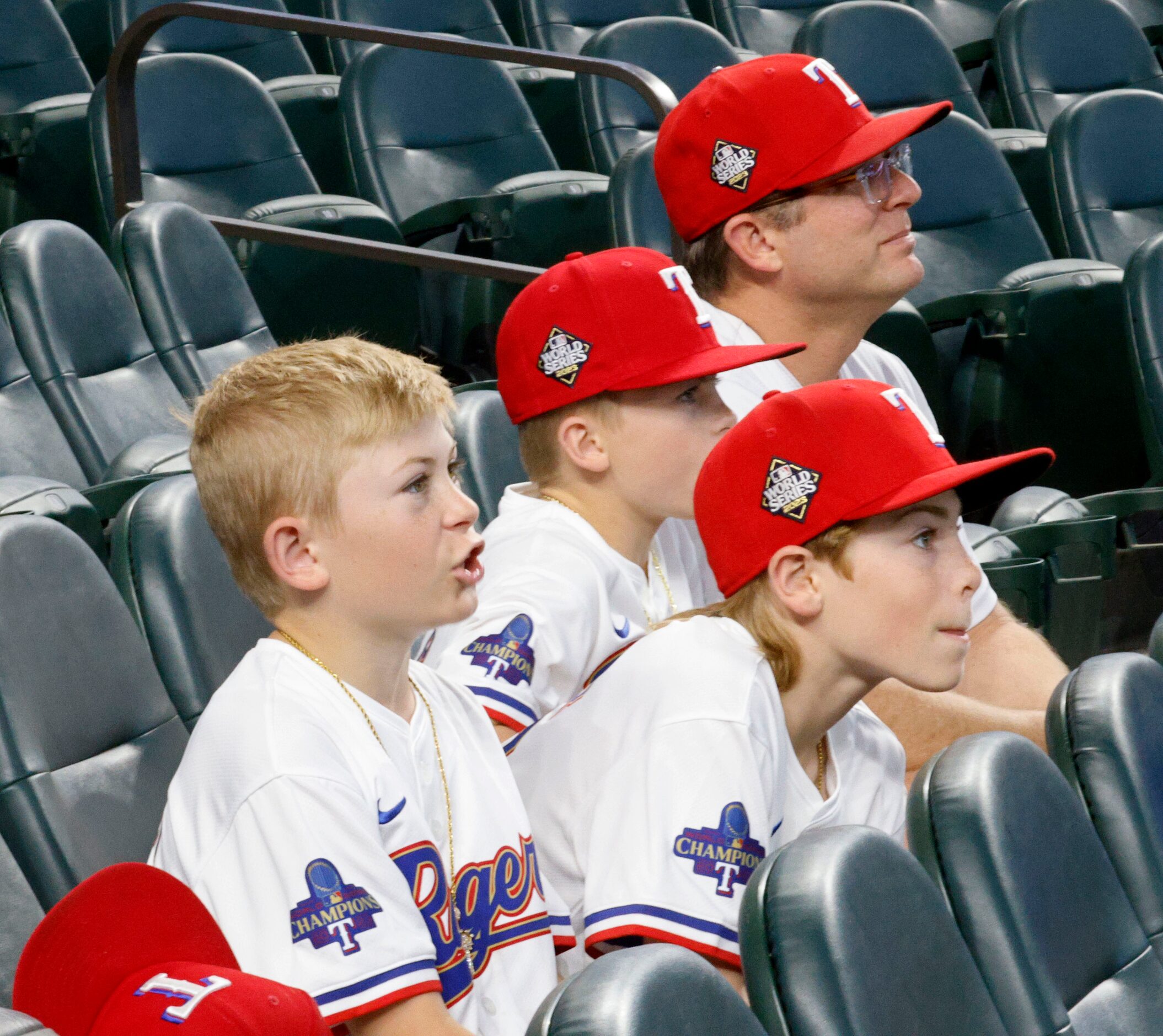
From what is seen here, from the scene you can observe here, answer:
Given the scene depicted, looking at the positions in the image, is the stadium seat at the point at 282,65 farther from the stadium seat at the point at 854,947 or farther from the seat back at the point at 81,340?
the stadium seat at the point at 854,947

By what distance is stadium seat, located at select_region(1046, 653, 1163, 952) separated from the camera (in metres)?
0.88

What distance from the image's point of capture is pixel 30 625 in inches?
42.6

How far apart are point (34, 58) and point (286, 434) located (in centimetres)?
225

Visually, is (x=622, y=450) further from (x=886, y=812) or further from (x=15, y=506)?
(x=15, y=506)

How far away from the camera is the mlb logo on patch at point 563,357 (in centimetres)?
126

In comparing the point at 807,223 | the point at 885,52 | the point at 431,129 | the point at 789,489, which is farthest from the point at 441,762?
the point at 885,52

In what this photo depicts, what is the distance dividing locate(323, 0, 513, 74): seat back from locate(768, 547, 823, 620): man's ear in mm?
2284

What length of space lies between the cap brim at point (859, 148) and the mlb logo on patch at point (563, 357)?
1.00 feet

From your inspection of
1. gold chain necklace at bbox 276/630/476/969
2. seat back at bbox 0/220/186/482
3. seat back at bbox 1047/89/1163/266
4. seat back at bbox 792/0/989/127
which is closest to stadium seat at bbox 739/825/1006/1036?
gold chain necklace at bbox 276/630/476/969

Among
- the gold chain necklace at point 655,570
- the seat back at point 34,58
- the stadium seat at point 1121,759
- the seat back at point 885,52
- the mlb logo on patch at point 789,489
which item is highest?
the seat back at point 34,58

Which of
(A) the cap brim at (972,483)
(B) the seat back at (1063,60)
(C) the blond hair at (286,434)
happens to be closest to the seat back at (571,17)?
(B) the seat back at (1063,60)

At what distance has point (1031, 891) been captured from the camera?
775 mm

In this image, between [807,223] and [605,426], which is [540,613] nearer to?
[605,426]

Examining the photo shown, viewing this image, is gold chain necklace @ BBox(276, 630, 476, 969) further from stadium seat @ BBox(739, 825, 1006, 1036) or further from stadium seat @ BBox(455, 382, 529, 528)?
stadium seat @ BBox(455, 382, 529, 528)
